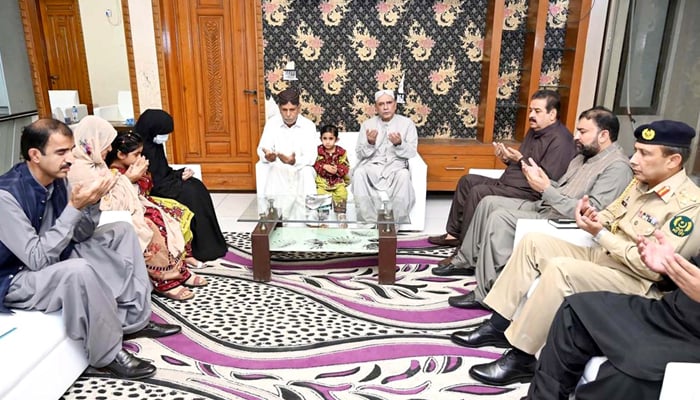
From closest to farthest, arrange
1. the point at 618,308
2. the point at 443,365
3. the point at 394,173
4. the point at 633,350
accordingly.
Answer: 1. the point at 633,350
2. the point at 618,308
3. the point at 443,365
4. the point at 394,173

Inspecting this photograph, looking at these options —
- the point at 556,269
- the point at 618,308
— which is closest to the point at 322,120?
the point at 556,269

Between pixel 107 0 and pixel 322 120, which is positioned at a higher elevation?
pixel 107 0

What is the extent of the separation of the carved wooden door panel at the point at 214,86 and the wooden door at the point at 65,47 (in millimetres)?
2176

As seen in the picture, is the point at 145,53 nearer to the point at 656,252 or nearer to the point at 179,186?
the point at 179,186

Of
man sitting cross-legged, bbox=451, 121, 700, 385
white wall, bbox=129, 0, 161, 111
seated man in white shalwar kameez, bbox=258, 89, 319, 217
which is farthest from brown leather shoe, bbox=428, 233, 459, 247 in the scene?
white wall, bbox=129, 0, 161, 111

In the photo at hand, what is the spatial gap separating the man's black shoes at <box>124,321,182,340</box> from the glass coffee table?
0.71 metres

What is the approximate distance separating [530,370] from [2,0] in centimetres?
565

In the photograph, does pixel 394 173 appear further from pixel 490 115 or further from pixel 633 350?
pixel 633 350

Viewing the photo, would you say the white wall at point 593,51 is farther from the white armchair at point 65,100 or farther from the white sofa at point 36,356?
the white armchair at point 65,100

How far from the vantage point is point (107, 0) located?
237 inches

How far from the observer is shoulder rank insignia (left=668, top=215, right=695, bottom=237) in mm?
1878

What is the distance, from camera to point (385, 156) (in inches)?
170

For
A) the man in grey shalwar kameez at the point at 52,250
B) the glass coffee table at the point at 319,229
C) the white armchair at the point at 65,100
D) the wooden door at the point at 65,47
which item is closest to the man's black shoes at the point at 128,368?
the man in grey shalwar kameez at the point at 52,250

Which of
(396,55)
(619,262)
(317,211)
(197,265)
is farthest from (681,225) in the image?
(396,55)
